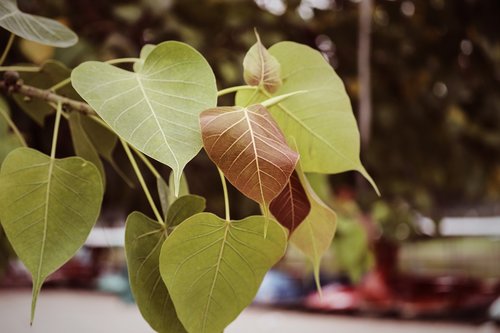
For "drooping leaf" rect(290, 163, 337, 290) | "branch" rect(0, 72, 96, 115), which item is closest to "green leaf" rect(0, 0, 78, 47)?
"branch" rect(0, 72, 96, 115)

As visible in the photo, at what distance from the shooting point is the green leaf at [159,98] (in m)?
0.17

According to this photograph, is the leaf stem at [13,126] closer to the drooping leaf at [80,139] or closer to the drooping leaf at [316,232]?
the drooping leaf at [80,139]

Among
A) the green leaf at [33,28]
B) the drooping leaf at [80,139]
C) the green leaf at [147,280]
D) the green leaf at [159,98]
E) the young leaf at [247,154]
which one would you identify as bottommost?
the green leaf at [147,280]

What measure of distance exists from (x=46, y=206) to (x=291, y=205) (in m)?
0.09

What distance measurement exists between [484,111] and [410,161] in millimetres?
202

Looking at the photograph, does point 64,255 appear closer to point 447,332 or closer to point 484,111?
point 484,111

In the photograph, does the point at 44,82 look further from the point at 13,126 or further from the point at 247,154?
the point at 247,154

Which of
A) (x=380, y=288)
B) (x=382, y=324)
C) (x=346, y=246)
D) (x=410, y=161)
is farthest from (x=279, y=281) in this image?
(x=346, y=246)

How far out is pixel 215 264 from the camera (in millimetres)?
A: 191

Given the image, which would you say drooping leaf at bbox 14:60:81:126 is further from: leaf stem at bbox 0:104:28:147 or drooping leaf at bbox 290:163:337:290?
drooping leaf at bbox 290:163:337:290

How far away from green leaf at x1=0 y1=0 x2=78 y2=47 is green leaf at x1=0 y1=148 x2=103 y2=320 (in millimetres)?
55

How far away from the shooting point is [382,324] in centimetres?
239

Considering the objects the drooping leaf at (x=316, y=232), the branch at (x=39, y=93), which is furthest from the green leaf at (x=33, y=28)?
the drooping leaf at (x=316, y=232)

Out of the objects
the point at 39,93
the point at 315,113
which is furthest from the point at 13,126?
the point at 315,113
